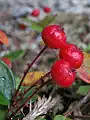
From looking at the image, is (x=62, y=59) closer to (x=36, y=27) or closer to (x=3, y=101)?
(x=3, y=101)

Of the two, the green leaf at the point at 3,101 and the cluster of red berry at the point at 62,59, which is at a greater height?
the cluster of red berry at the point at 62,59

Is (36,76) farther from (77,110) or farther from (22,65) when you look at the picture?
(22,65)

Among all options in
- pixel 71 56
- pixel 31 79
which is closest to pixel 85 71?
pixel 71 56

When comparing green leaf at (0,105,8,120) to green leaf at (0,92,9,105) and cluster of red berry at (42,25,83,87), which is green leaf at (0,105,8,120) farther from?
cluster of red berry at (42,25,83,87)

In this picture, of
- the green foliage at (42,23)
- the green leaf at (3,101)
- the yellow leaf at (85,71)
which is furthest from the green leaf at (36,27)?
the green leaf at (3,101)

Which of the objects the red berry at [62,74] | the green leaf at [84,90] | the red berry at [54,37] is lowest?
the green leaf at [84,90]

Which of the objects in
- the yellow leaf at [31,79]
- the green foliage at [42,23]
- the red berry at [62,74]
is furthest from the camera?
the green foliage at [42,23]

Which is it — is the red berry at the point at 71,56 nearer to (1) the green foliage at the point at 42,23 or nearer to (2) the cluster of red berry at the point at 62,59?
(2) the cluster of red berry at the point at 62,59
